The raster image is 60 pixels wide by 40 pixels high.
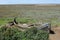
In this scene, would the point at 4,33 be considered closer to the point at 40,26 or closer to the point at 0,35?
the point at 0,35

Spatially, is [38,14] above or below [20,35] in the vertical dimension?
below

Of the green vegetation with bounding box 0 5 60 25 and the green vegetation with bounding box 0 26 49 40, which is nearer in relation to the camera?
the green vegetation with bounding box 0 26 49 40

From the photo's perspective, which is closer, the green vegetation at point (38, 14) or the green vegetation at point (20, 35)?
the green vegetation at point (20, 35)

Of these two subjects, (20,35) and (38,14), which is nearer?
(20,35)

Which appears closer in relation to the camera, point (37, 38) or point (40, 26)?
point (37, 38)

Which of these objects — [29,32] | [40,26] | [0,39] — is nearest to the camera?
[0,39]

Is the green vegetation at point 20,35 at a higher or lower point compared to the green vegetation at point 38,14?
higher

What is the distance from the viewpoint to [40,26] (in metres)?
22.5

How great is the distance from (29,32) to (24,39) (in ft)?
4.73

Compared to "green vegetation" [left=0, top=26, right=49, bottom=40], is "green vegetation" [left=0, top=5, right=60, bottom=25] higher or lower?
lower

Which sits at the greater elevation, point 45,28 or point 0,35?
point 0,35

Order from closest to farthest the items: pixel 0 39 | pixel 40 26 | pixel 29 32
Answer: pixel 0 39 → pixel 29 32 → pixel 40 26

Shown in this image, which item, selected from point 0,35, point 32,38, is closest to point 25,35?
point 32,38

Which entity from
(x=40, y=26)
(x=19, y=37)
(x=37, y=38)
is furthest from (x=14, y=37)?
(x=40, y=26)
